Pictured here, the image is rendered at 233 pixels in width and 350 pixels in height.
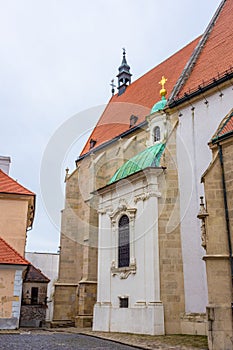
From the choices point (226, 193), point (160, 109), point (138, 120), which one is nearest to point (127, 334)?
point (226, 193)

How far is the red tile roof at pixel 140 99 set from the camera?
19203 millimetres

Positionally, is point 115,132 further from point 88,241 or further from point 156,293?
point 156,293

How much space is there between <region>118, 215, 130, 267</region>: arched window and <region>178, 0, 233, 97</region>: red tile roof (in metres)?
5.17

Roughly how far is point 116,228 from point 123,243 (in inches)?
27.2

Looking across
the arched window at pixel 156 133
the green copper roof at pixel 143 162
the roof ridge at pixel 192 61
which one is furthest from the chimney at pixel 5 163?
the roof ridge at pixel 192 61

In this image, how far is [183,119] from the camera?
1400 cm

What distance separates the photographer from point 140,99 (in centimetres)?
2105

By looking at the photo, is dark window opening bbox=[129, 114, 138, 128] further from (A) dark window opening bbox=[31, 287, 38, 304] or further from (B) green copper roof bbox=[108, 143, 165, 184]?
(A) dark window opening bbox=[31, 287, 38, 304]

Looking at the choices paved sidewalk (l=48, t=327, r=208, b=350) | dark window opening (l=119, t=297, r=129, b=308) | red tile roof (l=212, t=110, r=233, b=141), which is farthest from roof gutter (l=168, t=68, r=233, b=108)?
paved sidewalk (l=48, t=327, r=208, b=350)

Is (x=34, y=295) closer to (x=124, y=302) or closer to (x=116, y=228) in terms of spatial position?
(x=116, y=228)

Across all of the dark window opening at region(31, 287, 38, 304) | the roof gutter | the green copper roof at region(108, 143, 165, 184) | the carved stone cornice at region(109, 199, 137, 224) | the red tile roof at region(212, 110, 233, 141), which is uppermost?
the roof gutter

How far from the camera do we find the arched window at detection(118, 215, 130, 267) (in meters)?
13.6

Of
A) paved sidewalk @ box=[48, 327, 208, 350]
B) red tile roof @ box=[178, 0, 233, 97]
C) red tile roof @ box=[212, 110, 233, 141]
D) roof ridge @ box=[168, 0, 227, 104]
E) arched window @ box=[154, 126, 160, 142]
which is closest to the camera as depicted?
paved sidewalk @ box=[48, 327, 208, 350]

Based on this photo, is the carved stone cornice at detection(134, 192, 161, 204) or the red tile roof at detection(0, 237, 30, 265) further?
the carved stone cornice at detection(134, 192, 161, 204)
